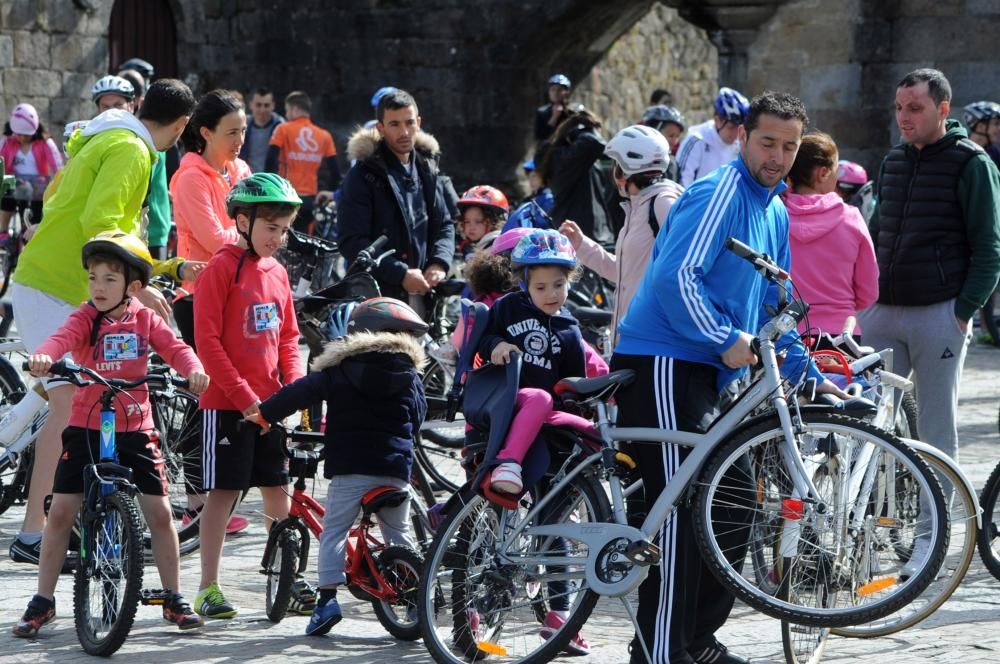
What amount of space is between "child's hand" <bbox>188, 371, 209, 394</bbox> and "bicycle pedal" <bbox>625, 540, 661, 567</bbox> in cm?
157

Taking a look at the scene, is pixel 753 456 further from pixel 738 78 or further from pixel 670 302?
pixel 738 78

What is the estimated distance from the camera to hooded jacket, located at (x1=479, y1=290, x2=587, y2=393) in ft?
20.0

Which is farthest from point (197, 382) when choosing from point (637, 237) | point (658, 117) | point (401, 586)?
point (658, 117)

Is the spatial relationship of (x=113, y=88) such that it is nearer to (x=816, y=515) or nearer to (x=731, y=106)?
(x=731, y=106)

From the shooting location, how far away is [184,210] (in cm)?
752

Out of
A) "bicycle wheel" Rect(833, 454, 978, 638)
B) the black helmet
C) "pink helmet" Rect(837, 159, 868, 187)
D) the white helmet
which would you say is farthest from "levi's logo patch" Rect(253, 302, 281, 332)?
"pink helmet" Rect(837, 159, 868, 187)

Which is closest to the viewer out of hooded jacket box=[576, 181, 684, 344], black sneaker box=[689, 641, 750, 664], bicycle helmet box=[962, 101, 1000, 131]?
black sneaker box=[689, 641, 750, 664]

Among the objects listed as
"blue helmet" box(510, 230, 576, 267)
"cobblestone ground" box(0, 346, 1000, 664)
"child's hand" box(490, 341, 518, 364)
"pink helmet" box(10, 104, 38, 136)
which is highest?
"pink helmet" box(10, 104, 38, 136)

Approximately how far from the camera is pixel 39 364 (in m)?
5.80

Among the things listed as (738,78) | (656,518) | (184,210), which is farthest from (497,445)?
(738,78)

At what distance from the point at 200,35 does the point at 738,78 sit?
10.6 m

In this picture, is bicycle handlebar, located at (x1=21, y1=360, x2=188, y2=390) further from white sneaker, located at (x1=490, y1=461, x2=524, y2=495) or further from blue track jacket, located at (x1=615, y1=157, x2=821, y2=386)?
blue track jacket, located at (x1=615, y1=157, x2=821, y2=386)

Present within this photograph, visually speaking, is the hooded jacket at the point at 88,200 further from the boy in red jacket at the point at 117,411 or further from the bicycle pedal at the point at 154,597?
the bicycle pedal at the point at 154,597

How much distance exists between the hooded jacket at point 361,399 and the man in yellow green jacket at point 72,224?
1.29 m
